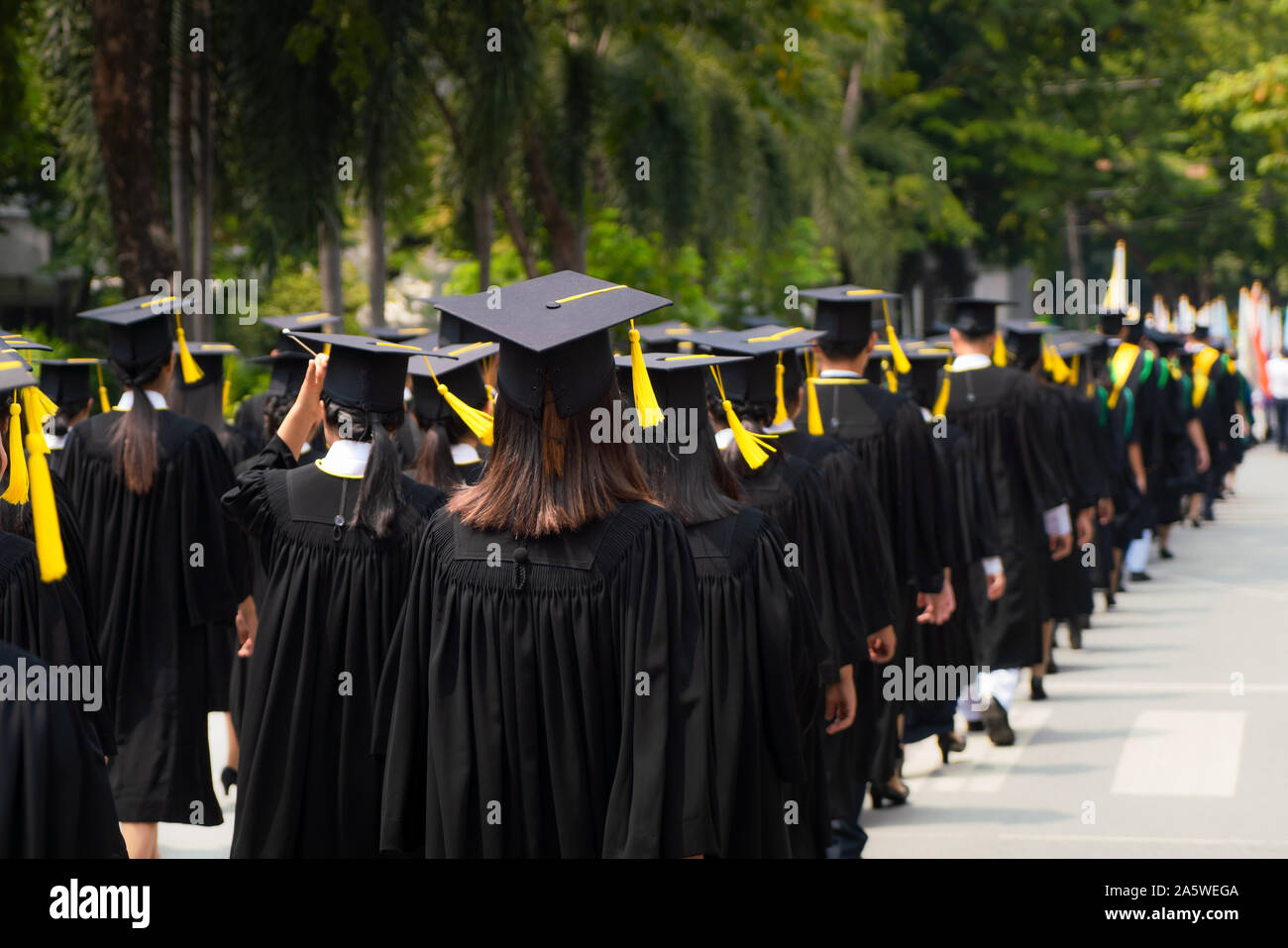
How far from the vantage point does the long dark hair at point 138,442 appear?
236 inches

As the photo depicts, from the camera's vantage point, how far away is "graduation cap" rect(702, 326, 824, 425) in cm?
532

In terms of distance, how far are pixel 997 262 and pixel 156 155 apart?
28943mm

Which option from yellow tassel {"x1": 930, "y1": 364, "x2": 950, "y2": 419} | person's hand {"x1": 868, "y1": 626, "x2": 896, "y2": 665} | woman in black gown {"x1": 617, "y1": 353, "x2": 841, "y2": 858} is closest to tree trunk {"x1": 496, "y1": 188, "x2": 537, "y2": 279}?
yellow tassel {"x1": 930, "y1": 364, "x2": 950, "y2": 419}

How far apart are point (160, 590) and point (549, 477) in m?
3.24

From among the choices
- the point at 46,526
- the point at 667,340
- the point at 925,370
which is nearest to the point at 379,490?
the point at 46,526

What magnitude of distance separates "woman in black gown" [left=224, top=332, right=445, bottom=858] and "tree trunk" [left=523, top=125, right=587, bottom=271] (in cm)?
1073

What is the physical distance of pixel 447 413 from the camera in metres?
5.80

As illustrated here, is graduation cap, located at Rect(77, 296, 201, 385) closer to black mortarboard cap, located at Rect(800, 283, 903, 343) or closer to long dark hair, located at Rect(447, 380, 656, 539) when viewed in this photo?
black mortarboard cap, located at Rect(800, 283, 903, 343)

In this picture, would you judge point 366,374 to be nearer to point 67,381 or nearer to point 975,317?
point 67,381

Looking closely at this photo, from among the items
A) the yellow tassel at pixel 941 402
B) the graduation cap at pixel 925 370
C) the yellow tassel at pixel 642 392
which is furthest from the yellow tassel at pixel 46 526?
the graduation cap at pixel 925 370

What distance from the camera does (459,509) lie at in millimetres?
3486
